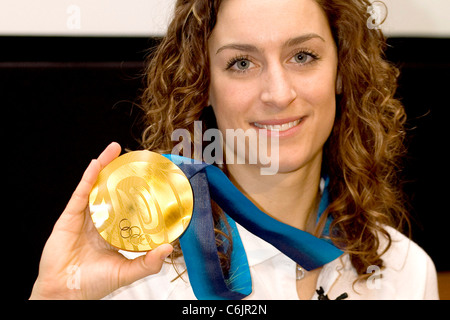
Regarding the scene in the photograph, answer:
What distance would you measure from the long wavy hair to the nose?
0.13m

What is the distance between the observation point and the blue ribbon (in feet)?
2.74

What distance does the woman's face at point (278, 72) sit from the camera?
0.82 metres

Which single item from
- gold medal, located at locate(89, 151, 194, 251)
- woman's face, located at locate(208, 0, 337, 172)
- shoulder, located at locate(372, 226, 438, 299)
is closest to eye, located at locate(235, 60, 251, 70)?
woman's face, located at locate(208, 0, 337, 172)

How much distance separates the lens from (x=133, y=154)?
695 millimetres

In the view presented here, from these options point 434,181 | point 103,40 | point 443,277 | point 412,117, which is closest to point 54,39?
point 103,40

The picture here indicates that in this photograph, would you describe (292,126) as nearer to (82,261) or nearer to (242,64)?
(242,64)

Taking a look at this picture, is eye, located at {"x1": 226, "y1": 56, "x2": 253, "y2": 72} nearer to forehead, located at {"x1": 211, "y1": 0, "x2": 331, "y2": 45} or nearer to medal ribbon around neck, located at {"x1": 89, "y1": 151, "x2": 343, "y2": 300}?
forehead, located at {"x1": 211, "y1": 0, "x2": 331, "y2": 45}

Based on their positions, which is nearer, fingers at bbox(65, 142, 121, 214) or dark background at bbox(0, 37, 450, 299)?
fingers at bbox(65, 142, 121, 214)

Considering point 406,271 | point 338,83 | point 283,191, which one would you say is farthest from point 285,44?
point 406,271

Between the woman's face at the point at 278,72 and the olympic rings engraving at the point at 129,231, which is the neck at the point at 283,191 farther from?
the olympic rings engraving at the point at 129,231

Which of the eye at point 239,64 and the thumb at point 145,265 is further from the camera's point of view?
the eye at point 239,64

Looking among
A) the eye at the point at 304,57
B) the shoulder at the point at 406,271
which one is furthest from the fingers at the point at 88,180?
the shoulder at the point at 406,271

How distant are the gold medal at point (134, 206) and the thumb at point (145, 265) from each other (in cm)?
2

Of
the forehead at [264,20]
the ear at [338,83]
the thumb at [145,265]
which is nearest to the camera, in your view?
the thumb at [145,265]
